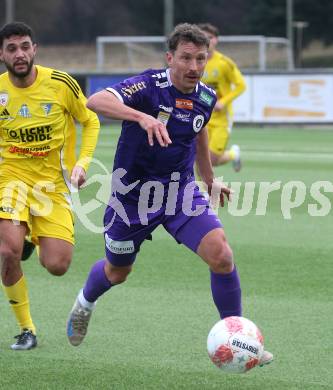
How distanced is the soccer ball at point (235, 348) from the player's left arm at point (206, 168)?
4.48 ft

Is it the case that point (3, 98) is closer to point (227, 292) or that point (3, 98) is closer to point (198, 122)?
point (198, 122)

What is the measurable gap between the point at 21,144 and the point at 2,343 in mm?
1399

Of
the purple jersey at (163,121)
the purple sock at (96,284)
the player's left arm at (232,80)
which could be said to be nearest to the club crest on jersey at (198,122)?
the purple jersey at (163,121)

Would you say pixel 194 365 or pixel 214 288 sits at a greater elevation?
pixel 214 288

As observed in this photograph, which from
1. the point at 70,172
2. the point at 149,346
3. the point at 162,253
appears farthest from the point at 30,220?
the point at 162,253

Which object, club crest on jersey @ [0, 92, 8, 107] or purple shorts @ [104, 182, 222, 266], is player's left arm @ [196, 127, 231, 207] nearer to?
purple shorts @ [104, 182, 222, 266]

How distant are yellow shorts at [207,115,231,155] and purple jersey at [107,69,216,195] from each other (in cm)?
906

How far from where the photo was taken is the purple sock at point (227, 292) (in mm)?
6629

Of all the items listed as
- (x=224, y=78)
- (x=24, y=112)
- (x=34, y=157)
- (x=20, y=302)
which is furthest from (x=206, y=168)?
(x=224, y=78)

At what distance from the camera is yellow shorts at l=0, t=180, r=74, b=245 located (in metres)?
7.33

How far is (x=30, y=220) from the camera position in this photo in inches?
294

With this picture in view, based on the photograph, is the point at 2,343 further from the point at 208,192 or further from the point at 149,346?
the point at 208,192

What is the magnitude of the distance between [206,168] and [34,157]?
4.02 feet

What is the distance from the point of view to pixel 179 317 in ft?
26.2
